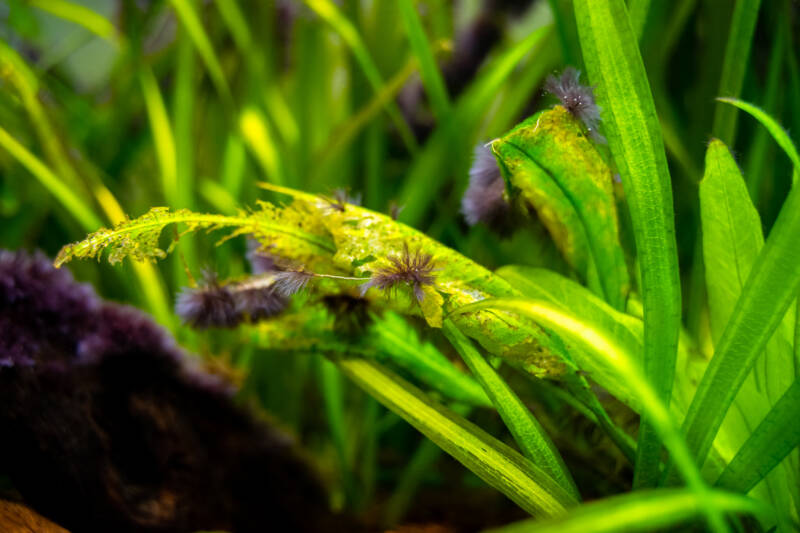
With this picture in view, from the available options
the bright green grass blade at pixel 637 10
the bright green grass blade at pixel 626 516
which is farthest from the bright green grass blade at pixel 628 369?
the bright green grass blade at pixel 637 10

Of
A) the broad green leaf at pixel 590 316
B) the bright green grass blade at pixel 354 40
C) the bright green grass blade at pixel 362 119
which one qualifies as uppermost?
the bright green grass blade at pixel 354 40

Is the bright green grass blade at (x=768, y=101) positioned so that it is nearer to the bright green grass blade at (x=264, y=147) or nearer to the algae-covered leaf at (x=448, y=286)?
the algae-covered leaf at (x=448, y=286)

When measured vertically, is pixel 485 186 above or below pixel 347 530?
above

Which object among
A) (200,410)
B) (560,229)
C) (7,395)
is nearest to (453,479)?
(200,410)

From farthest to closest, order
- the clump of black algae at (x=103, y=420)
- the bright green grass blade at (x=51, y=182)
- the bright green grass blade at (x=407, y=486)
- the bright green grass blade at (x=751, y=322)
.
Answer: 1. the bright green grass blade at (x=407, y=486)
2. the bright green grass blade at (x=51, y=182)
3. the clump of black algae at (x=103, y=420)
4. the bright green grass blade at (x=751, y=322)

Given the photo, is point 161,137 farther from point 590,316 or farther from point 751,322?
point 751,322

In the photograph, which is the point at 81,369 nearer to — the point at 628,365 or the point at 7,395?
the point at 7,395

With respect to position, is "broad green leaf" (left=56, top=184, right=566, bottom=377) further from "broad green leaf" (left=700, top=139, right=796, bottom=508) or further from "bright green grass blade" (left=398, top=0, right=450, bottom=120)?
"bright green grass blade" (left=398, top=0, right=450, bottom=120)
